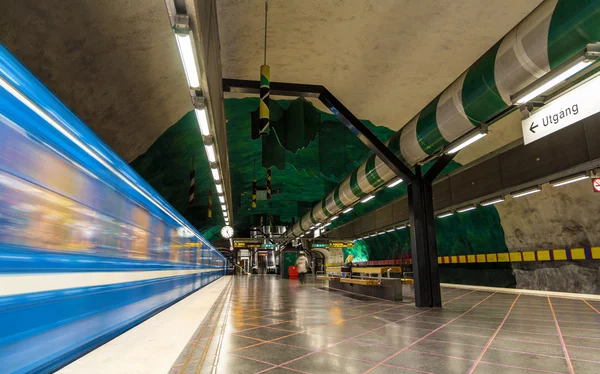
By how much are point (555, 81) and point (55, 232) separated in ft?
14.3

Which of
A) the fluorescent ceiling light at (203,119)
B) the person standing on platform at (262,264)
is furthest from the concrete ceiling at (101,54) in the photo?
the person standing on platform at (262,264)

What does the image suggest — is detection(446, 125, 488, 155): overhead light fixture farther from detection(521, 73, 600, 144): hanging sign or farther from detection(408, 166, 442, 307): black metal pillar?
detection(408, 166, 442, 307): black metal pillar

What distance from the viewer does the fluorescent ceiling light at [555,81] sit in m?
3.01

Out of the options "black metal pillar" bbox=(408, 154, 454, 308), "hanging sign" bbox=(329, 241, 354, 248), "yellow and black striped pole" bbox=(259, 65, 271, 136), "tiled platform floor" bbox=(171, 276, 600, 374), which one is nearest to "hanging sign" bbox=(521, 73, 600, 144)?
"tiled platform floor" bbox=(171, 276, 600, 374)

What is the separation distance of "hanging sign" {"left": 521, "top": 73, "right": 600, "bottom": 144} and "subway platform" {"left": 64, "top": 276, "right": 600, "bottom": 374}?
2236mm

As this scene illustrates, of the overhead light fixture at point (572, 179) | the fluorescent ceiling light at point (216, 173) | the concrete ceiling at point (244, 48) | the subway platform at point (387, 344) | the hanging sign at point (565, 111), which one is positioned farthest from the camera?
the fluorescent ceiling light at point (216, 173)

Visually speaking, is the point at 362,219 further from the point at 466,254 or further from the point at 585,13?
the point at 585,13

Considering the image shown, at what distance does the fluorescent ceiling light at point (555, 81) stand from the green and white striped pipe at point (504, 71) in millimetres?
215

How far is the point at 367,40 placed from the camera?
6.16m

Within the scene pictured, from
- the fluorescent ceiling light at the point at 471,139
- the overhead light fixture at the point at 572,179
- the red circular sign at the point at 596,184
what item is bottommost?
the red circular sign at the point at 596,184

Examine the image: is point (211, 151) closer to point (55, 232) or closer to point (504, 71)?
point (55, 232)

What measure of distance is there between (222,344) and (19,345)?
187 centimetres

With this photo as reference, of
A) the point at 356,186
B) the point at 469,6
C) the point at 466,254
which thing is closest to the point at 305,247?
the point at 466,254

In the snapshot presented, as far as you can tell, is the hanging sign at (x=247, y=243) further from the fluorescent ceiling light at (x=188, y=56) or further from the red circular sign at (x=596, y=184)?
the fluorescent ceiling light at (x=188, y=56)
